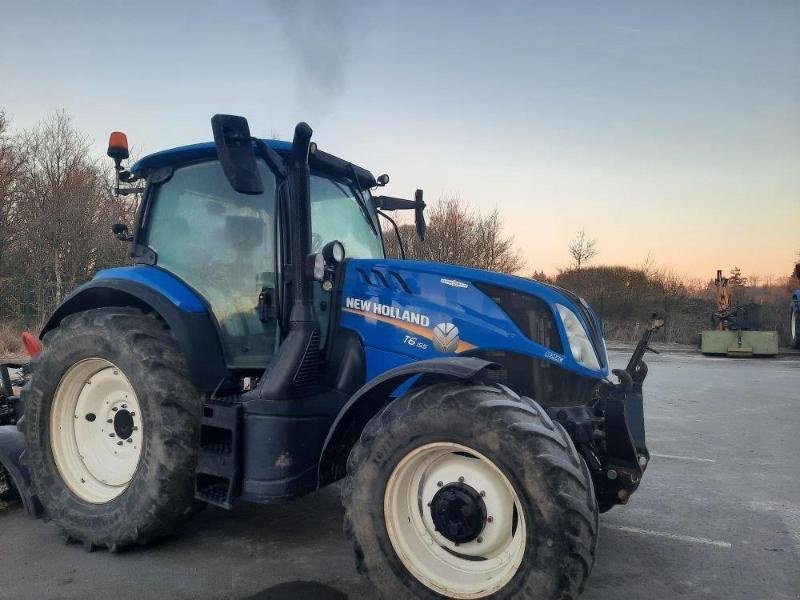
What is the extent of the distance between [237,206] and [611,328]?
1045 inches

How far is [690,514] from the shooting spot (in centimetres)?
462

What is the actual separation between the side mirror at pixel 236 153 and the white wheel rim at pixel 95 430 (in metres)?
1.55

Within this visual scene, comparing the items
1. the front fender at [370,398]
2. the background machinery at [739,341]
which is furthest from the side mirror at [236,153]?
the background machinery at [739,341]

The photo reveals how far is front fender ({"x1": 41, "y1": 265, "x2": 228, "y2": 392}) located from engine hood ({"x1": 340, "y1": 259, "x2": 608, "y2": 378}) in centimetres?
82

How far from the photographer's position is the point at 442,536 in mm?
2848

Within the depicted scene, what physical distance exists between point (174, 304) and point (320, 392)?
1030 millimetres

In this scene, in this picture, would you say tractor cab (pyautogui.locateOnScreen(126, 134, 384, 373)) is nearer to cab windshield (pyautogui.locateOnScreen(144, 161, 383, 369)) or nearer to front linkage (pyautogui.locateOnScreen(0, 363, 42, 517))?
cab windshield (pyautogui.locateOnScreen(144, 161, 383, 369))

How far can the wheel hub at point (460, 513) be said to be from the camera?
9.00 ft

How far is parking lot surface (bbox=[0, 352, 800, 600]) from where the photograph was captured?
10.4 ft

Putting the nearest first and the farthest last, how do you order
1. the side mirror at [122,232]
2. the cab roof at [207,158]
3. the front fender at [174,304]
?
the front fender at [174,304], the cab roof at [207,158], the side mirror at [122,232]

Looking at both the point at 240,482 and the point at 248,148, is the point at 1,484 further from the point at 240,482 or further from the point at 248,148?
the point at 248,148

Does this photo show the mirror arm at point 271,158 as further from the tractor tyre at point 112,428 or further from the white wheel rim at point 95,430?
the white wheel rim at point 95,430

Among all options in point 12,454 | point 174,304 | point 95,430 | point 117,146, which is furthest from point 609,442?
point 12,454

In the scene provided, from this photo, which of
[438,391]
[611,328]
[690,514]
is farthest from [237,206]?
[611,328]
